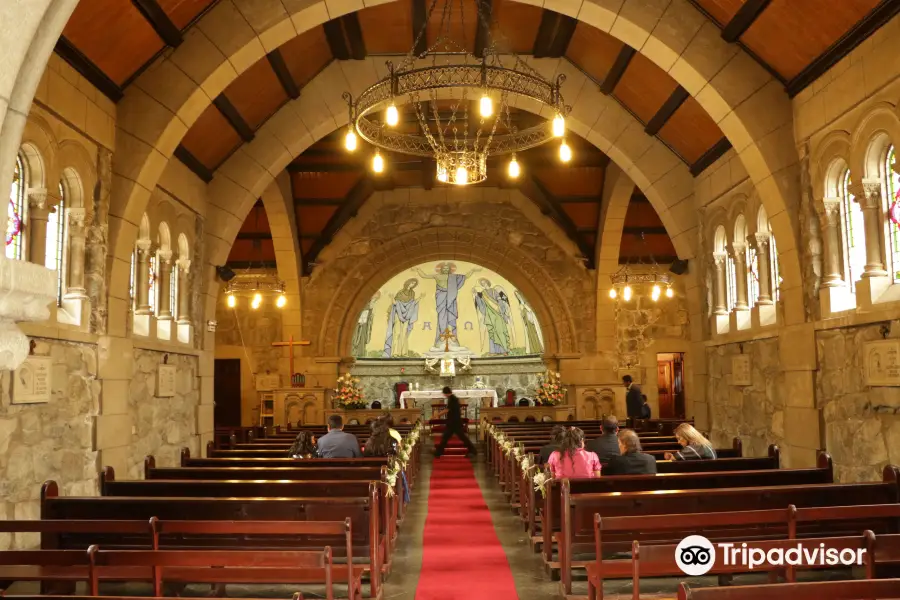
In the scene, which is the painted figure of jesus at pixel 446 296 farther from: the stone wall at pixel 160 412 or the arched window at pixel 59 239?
the arched window at pixel 59 239

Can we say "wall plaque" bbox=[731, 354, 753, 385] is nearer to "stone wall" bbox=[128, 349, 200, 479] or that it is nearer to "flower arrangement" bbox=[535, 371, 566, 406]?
"flower arrangement" bbox=[535, 371, 566, 406]

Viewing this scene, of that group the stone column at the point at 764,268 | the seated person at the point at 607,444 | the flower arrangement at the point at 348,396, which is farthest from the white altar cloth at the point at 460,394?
the seated person at the point at 607,444

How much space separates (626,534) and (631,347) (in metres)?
13.1

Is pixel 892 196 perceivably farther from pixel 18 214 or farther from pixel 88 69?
pixel 18 214

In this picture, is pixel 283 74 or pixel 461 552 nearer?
pixel 461 552

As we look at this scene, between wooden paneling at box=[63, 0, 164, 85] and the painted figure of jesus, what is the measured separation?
15.2 m

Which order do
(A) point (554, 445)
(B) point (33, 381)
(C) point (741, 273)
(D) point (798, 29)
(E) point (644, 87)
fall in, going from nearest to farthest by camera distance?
(B) point (33, 381) < (A) point (554, 445) < (D) point (798, 29) < (C) point (741, 273) < (E) point (644, 87)

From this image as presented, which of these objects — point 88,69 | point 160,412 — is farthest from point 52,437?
point 88,69

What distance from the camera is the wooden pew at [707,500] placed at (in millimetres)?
5867

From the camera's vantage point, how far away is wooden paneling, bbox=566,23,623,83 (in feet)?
36.0

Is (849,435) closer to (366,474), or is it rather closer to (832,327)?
(832,327)

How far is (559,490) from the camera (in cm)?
668

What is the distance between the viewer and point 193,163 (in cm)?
1112

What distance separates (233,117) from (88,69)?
3.20 m
